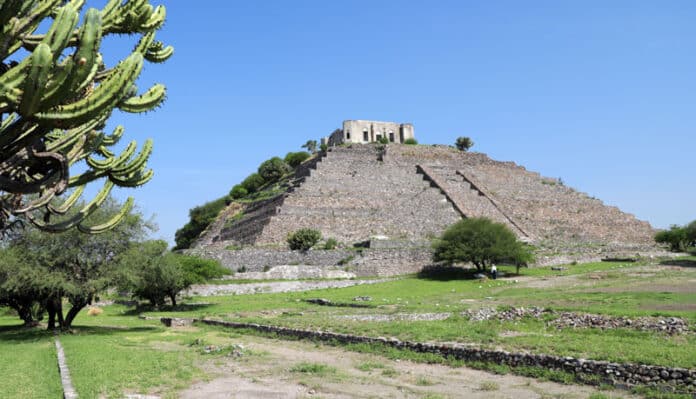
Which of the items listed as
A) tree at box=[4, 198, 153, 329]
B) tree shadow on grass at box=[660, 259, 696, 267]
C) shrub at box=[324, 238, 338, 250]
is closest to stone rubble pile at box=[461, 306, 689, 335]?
tree at box=[4, 198, 153, 329]

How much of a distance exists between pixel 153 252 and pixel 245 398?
14822mm

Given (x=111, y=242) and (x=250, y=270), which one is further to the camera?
(x=250, y=270)

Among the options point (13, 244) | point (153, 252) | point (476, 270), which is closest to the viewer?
point (13, 244)

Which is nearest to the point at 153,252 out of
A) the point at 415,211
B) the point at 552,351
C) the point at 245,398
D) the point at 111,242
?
the point at 111,242

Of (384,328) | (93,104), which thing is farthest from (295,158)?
(93,104)

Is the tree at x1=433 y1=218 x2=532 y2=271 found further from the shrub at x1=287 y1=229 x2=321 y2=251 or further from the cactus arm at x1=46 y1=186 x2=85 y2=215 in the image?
the cactus arm at x1=46 y1=186 x2=85 y2=215

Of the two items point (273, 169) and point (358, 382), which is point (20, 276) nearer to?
point (358, 382)

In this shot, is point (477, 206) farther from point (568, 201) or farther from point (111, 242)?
point (111, 242)

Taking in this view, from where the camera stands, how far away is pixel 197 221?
6856 centimetres

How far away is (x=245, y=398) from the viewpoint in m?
10.2

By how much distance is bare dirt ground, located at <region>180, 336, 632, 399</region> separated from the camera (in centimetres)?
1018

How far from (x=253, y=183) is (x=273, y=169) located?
3202 millimetres

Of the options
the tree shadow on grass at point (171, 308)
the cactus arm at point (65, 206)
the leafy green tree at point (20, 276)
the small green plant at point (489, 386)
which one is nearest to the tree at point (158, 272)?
the tree shadow on grass at point (171, 308)

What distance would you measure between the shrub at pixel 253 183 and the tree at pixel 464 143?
2838 cm
